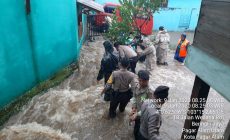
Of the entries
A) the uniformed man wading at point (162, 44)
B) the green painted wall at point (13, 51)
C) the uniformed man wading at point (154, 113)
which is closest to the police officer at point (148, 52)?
the uniformed man wading at point (162, 44)

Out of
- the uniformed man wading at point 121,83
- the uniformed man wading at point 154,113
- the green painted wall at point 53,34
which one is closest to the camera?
the uniformed man wading at point 154,113

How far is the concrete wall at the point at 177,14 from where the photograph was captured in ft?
55.9

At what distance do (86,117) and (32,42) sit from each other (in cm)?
306

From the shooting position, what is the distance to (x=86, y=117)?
6.24 metres

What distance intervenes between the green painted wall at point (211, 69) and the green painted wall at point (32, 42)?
16.6 ft

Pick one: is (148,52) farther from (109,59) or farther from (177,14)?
(177,14)

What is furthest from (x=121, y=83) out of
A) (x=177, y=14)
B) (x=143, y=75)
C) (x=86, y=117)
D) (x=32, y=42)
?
(x=177, y=14)

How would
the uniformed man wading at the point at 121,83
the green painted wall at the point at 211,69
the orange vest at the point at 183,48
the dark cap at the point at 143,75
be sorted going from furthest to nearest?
the orange vest at the point at 183,48 → the uniformed man wading at the point at 121,83 → the dark cap at the point at 143,75 → the green painted wall at the point at 211,69

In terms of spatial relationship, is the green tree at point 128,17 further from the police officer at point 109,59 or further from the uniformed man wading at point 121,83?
the uniformed man wading at point 121,83

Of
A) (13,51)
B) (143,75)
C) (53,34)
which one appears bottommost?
(13,51)

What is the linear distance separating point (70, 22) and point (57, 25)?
0.91 metres

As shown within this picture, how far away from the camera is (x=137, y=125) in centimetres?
461

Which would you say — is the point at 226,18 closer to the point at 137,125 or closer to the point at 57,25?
the point at 137,125

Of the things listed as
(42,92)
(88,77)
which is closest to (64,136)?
(42,92)
